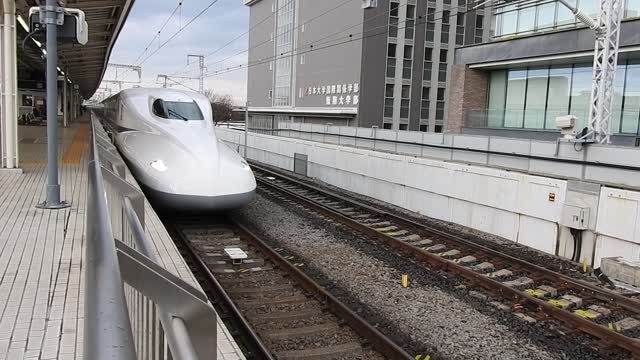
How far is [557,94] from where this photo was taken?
71.1ft

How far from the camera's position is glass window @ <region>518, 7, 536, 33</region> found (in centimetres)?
2265

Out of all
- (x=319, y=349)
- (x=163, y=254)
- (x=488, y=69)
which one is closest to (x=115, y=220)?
(x=163, y=254)

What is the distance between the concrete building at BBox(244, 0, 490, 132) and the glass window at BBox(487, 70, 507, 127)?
40.7 ft

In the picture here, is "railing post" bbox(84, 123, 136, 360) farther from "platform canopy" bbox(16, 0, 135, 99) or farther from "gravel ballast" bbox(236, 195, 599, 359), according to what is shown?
"platform canopy" bbox(16, 0, 135, 99)

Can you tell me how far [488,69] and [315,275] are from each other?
2106cm

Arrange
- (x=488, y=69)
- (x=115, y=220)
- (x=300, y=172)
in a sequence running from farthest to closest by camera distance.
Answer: (x=488, y=69) < (x=300, y=172) < (x=115, y=220)

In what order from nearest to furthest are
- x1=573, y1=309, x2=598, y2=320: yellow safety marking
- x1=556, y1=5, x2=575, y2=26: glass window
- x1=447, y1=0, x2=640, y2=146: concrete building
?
x1=573, y1=309, x2=598, y2=320: yellow safety marking < x1=447, y1=0, x2=640, y2=146: concrete building < x1=556, y1=5, x2=575, y2=26: glass window

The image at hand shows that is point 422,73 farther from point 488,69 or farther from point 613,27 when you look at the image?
point 613,27

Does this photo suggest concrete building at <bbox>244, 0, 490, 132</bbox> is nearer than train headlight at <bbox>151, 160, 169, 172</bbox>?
No

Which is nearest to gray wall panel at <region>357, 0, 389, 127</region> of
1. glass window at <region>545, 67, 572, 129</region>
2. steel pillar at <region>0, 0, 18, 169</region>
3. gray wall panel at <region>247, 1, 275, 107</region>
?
glass window at <region>545, 67, 572, 129</region>

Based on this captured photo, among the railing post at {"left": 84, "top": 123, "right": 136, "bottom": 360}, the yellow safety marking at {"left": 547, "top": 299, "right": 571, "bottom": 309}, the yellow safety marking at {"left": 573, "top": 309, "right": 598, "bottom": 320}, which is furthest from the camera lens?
the yellow safety marking at {"left": 547, "top": 299, "right": 571, "bottom": 309}

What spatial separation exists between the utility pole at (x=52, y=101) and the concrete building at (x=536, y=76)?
56.9 feet

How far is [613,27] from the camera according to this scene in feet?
47.2

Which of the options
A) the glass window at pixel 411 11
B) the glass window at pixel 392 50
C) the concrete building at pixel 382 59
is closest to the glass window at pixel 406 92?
the concrete building at pixel 382 59
